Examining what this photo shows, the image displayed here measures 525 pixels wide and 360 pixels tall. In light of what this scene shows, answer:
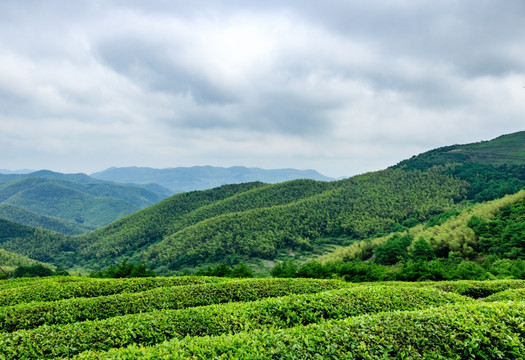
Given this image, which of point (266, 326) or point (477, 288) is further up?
→ point (266, 326)

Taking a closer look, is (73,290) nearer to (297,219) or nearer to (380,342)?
(380,342)

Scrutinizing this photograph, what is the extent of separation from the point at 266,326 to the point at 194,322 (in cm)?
331

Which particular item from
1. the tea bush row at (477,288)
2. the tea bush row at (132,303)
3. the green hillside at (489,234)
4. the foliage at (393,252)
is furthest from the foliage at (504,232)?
the tea bush row at (132,303)

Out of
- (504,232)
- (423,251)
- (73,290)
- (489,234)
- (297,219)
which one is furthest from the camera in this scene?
(297,219)

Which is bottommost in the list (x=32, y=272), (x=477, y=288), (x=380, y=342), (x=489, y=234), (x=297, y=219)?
(x=32, y=272)

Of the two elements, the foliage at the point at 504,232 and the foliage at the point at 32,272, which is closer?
the foliage at the point at 504,232

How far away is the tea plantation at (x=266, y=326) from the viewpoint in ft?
27.4

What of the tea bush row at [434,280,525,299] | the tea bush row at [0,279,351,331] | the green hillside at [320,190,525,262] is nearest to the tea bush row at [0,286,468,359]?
the tea bush row at [0,279,351,331]

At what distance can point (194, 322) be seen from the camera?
12.3 meters

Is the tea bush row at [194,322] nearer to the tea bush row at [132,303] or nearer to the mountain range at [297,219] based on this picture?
the tea bush row at [132,303]

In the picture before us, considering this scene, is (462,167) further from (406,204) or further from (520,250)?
(520,250)

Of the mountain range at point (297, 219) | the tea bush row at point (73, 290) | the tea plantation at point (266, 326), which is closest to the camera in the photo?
the tea plantation at point (266, 326)

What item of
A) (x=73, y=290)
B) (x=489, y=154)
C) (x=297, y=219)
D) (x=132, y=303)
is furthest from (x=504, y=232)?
(x=489, y=154)

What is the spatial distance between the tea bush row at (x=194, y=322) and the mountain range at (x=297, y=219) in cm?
6039
